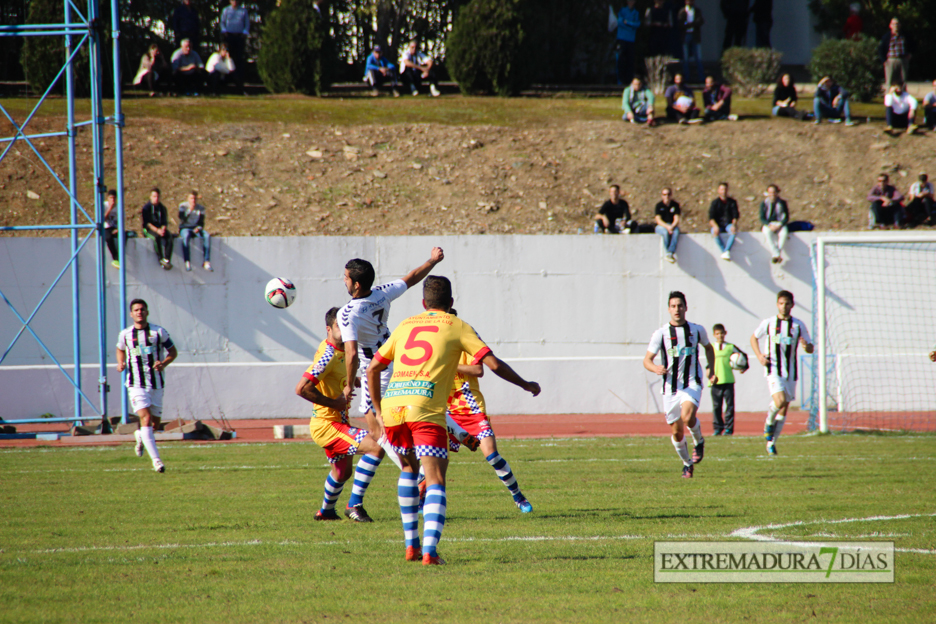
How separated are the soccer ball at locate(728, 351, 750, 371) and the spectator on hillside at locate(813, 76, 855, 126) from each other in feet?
45.2

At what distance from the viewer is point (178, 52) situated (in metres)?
27.6

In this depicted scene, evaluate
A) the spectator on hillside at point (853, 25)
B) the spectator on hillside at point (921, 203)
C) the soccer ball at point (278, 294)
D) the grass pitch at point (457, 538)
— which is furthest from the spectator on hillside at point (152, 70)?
the spectator on hillside at point (853, 25)

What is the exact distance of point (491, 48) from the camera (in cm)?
2905

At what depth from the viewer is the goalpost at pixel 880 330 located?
62.6 feet

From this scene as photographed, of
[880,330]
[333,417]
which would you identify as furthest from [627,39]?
[333,417]

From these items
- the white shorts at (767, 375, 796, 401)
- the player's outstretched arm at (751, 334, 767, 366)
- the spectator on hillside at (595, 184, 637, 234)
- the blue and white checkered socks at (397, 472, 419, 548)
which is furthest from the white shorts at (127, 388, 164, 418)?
the spectator on hillside at (595, 184, 637, 234)

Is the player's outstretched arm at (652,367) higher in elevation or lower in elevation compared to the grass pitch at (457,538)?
higher

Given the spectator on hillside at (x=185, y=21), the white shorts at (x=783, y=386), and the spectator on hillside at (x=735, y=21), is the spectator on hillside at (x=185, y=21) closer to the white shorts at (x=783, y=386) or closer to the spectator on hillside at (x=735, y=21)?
the spectator on hillside at (x=735, y=21)

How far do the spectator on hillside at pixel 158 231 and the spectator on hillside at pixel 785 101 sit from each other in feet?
57.3

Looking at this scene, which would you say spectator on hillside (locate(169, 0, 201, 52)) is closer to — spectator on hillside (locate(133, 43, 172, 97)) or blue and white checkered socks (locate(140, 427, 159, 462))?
spectator on hillside (locate(133, 43, 172, 97))

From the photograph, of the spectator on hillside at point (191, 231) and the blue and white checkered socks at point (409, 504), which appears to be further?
the spectator on hillside at point (191, 231)

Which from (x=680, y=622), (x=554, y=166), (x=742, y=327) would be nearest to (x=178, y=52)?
(x=554, y=166)

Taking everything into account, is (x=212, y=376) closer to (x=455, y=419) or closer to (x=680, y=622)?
(x=455, y=419)

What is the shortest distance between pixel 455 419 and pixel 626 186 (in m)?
16.9
